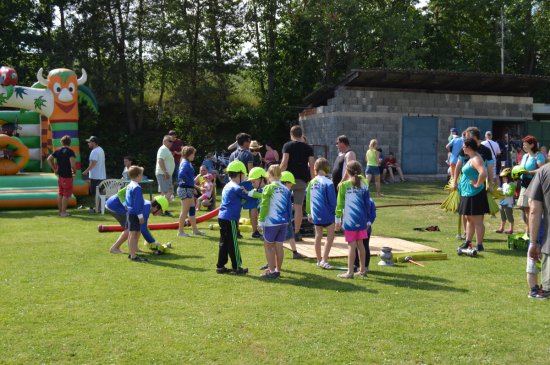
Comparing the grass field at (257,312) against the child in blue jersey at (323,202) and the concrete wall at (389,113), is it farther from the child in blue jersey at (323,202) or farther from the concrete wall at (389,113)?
the concrete wall at (389,113)

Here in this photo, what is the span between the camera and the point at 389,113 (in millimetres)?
23750

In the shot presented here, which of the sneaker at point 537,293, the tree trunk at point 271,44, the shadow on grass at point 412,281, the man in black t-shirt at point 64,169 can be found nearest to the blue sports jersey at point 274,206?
the shadow on grass at point 412,281

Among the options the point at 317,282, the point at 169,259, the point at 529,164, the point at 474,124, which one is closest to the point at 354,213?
the point at 317,282

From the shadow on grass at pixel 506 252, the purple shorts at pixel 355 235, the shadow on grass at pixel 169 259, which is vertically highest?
the purple shorts at pixel 355 235

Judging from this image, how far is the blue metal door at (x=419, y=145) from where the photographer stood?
24016 mm

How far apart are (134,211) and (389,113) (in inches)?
645

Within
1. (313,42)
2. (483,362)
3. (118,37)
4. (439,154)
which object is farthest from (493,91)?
(483,362)

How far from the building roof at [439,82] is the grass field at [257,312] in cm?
1352

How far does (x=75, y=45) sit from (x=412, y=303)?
24250 mm

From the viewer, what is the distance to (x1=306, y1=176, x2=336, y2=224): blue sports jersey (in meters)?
8.45

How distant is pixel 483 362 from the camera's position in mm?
4848

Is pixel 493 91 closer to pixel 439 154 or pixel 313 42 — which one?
pixel 439 154

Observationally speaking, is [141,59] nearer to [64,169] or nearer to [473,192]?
[64,169]

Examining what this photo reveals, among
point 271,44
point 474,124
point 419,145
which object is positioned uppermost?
point 271,44
